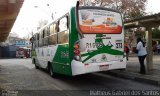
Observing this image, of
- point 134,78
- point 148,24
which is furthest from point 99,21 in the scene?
point 148,24

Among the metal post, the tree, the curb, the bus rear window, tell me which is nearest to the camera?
the bus rear window

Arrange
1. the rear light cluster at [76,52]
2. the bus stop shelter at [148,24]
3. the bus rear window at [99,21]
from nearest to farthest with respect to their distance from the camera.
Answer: the rear light cluster at [76,52] < the bus rear window at [99,21] < the bus stop shelter at [148,24]

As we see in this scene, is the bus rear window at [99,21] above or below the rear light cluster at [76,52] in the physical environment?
above

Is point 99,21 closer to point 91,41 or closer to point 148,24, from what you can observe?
point 91,41

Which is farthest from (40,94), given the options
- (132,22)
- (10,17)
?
(132,22)

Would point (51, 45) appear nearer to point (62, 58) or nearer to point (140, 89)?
point (62, 58)

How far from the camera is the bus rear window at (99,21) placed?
491 inches

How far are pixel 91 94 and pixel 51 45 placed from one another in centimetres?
612

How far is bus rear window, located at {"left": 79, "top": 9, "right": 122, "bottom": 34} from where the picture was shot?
12.5m

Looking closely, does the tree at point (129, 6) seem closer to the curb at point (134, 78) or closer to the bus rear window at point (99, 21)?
the curb at point (134, 78)

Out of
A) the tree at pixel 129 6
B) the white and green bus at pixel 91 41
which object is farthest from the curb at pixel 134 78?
the tree at pixel 129 6

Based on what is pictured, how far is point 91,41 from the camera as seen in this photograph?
40.9ft

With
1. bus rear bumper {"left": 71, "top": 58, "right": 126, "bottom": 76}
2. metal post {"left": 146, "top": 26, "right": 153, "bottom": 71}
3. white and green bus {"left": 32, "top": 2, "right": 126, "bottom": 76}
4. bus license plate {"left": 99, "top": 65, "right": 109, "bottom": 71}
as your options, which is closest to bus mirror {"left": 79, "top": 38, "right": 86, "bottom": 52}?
white and green bus {"left": 32, "top": 2, "right": 126, "bottom": 76}

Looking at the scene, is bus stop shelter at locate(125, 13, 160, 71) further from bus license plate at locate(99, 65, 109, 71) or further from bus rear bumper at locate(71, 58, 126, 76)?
bus license plate at locate(99, 65, 109, 71)
